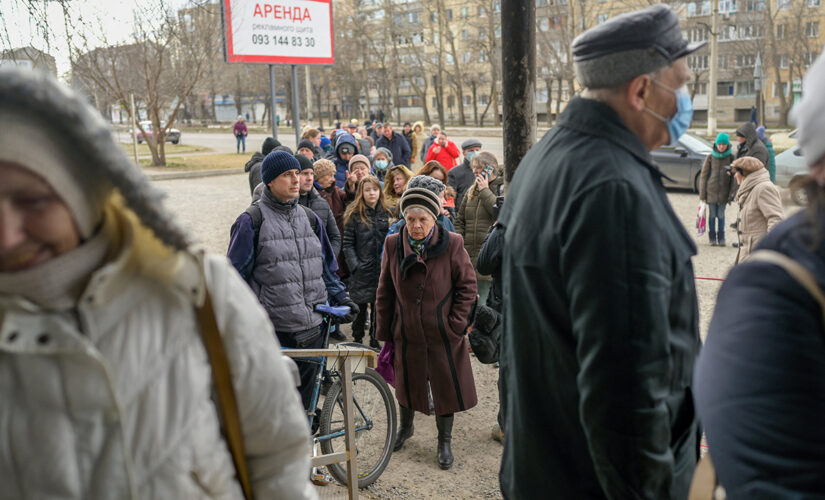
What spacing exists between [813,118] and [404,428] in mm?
4340

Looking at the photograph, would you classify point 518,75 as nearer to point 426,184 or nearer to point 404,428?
point 426,184

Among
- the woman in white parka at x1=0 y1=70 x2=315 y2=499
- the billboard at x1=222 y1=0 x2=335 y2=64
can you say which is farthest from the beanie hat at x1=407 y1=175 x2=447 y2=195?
the billboard at x1=222 y1=0 x2=335 y2=64

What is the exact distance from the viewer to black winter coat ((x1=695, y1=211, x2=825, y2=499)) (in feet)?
4.31

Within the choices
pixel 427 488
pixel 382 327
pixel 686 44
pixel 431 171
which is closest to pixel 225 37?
pixel 431 171

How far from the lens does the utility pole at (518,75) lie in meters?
4.43

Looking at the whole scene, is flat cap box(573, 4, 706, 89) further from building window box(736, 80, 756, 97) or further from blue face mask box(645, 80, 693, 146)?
building window box(736, 80, 756, 97)

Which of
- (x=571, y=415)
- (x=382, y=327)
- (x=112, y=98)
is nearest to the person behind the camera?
(x=571, y=415)

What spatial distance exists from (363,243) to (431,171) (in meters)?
1.14

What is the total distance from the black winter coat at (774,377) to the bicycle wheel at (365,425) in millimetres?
3528

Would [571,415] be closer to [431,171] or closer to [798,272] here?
[798,272]

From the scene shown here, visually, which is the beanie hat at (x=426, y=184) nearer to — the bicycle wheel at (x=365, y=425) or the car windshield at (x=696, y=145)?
the bicycle wheel at (x=365, y=425)

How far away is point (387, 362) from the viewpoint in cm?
528

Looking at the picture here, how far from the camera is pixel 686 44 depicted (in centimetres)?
226

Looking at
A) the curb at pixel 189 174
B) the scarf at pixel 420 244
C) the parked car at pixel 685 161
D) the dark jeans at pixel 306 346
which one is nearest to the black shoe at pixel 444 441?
the dark jeans at pixel 306 346
